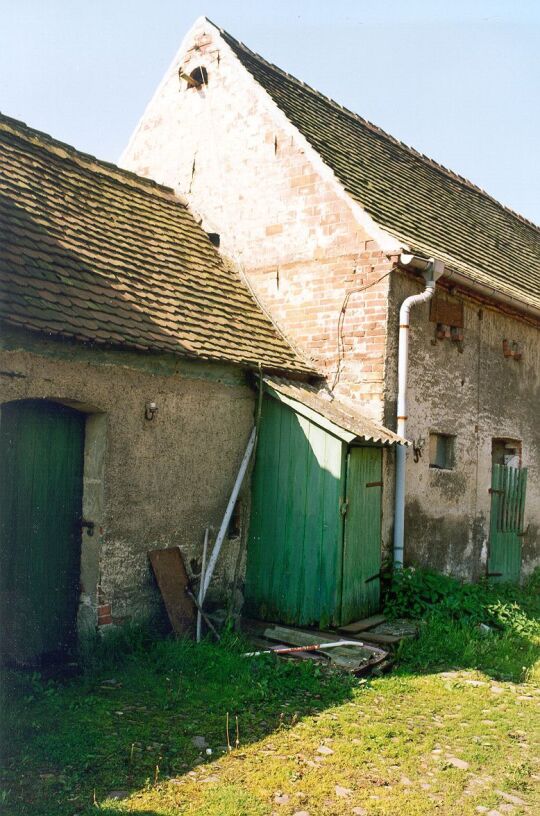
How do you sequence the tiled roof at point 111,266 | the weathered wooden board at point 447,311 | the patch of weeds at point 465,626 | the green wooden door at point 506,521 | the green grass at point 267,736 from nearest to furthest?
1. the green grass at point 267,736
2. the tiled roof at point 111,266
3. the patch of weeds at point 465,626
4. the weathered wooden board at point 447,311
5. the green wooden door at point 506,521

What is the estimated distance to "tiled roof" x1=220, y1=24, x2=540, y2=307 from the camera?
358 inches

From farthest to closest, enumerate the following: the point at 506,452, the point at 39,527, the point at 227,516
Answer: the point at 506,452 → the point at 227,516 → the point at 39,527

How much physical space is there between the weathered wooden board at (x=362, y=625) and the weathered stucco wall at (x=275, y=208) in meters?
2.21

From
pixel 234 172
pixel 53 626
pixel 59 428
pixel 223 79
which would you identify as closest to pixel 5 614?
pixel 53 626

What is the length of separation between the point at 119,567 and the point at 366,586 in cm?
269

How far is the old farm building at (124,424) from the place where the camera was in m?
5.84

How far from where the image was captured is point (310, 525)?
7.30m

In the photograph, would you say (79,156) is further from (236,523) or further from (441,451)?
(441,451)

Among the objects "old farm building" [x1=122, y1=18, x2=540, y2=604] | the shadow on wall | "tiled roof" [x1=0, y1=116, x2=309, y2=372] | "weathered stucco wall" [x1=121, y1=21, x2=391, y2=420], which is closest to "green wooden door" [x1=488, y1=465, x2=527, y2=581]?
"old farm building" [x1=122, y1=18, x2=540, y2=604]

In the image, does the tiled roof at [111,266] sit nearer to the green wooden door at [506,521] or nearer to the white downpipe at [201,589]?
the white downpipe at [201,589]

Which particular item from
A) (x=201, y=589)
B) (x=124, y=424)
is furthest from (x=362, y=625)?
(x=124, y=424)

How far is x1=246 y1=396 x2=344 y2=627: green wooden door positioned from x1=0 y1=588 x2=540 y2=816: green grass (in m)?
1.13

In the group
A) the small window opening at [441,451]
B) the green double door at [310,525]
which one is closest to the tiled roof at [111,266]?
the green double door at [310,525]

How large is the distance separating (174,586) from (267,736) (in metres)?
2.24
